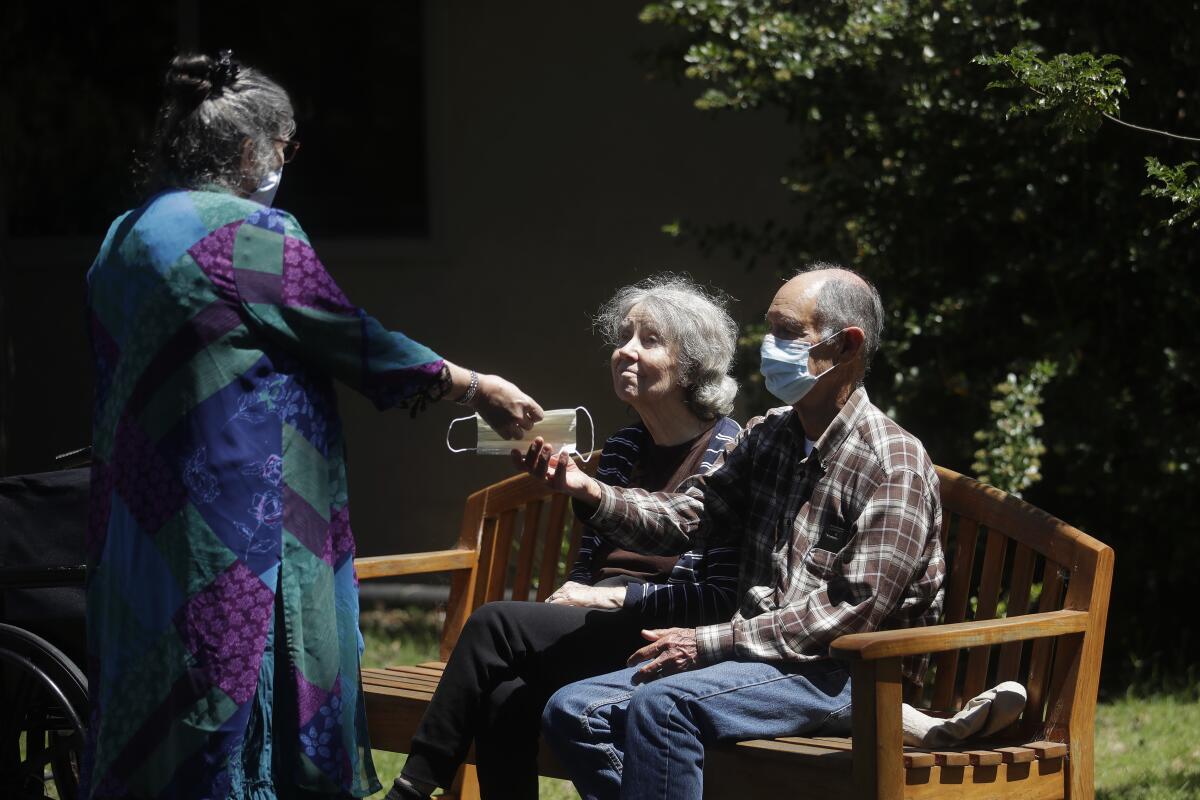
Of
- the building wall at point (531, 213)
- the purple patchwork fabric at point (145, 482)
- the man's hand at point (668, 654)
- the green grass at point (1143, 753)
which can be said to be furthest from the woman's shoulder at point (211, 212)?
the building wall at point (531, 213)

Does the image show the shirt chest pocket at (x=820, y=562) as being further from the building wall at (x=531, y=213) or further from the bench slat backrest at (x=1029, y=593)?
the building wall at (x=531, y=213)

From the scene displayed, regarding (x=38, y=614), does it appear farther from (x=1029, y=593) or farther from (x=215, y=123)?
(x=1029, y=593)

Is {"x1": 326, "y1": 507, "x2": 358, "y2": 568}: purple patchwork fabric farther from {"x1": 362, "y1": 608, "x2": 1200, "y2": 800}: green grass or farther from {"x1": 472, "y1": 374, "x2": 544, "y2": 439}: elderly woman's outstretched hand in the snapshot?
{"x1": 362, "y1": 608, "x2": 1200, "y2": 800}: green grass

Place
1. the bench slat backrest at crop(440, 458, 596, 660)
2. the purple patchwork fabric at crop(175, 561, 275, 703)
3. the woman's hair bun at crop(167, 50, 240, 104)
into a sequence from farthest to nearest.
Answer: the bench slat backrest at crop(440, 458, 596, 660) → the woman's hair bun at crop(167, 50, 240, 104) → the purple patchwork fabric at crop(175, 561, 275, 703)

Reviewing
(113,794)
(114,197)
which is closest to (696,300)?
(113,794)

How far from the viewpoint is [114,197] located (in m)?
8.05

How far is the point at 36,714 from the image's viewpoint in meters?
3.94

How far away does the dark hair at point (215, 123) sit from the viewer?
2994 mm

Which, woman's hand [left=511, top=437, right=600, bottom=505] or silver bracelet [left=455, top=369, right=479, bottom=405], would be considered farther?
woman's hand [left=511, top=437, right=600, bottom=505]

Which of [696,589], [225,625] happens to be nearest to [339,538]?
[225,625]

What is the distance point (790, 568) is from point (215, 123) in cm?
153

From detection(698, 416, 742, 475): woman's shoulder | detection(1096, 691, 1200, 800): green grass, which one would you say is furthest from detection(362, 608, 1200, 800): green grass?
detection(698, 416, 742, 475): woman's shoulder

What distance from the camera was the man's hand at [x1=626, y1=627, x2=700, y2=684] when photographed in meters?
3.29

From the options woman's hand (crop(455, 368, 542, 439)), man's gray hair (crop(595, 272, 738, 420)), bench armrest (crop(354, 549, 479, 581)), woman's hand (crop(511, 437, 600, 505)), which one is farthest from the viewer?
bench armrest (crop(354, 549, 479, 581))
